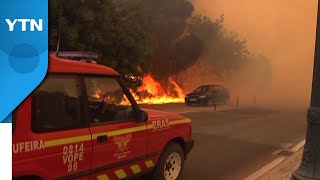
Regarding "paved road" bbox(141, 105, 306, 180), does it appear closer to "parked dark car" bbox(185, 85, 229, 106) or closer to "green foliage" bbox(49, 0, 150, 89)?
"green foliage" bbox(49, 0, 150, 89)

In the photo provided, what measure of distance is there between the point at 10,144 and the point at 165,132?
9.69 feet

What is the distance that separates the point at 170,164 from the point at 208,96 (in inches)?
887

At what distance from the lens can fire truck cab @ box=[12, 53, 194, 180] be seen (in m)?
4.23

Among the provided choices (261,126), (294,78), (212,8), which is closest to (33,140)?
(261,126)

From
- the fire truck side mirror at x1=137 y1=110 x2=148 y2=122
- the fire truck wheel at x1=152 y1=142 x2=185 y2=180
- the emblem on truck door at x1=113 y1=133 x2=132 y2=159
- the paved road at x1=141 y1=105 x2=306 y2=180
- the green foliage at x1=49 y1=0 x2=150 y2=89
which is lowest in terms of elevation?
the paved road at x1=141 y1=105 x2=306 y2=180

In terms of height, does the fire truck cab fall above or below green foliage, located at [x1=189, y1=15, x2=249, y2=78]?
below

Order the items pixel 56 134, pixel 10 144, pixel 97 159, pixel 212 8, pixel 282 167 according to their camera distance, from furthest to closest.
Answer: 1. pixel 212 8
2. pixel 282 167
3. pixel 97 159
4. pixel 56 134
5. pixel 10 144

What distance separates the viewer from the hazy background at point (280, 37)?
45.9 metres

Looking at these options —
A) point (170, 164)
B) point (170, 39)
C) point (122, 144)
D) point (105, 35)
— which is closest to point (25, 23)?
point (122, 144)

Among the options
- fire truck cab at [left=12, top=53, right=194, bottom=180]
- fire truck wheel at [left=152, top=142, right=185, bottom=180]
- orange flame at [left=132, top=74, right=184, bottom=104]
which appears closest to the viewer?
fire truck cab at [left=12, top=53, right=194, bottom=180]

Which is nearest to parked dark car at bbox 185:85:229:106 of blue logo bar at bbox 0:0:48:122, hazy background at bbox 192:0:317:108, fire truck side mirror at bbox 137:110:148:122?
hazy background at bbox 192:0:317:108

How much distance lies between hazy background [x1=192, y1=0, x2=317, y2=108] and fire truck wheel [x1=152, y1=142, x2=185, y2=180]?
38.3 metres

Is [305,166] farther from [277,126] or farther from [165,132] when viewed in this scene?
[277,126]

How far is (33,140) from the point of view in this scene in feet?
13.9
